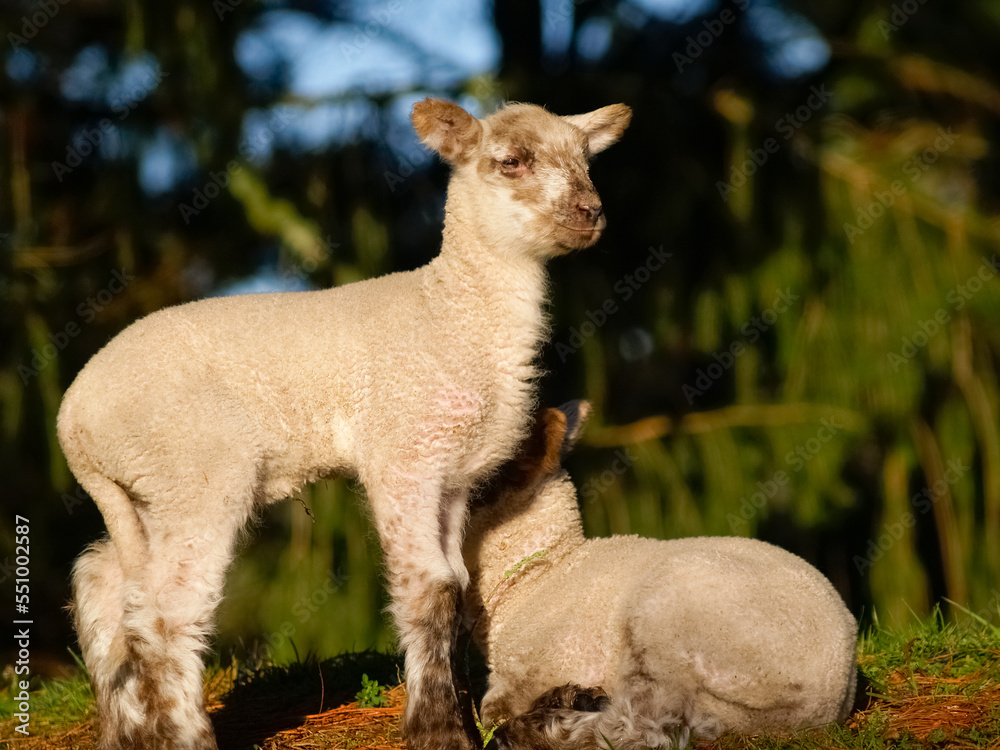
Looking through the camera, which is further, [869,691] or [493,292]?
[869,691]

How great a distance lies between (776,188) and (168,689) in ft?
18.4

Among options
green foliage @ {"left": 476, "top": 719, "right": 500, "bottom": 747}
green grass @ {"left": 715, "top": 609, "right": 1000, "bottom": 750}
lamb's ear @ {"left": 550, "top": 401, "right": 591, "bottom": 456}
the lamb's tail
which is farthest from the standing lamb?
green grass @ {"left": 715, "top": 609, "right": 1000, "bottom": 750}

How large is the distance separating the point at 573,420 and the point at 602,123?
1.40 meters

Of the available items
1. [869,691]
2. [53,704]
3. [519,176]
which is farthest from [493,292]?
[53,704]

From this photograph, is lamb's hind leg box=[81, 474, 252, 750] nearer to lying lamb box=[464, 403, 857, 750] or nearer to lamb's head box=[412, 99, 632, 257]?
lying lamb box=[464, 403, 857, 750]

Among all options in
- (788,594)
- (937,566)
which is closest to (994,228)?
(937,566)

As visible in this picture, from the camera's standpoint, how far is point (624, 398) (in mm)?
7895

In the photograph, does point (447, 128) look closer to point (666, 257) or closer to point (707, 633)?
point (707, 633)

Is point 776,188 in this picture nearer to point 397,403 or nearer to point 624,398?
point 624,398

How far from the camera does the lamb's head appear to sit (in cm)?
425

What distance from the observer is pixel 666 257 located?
25.4ft

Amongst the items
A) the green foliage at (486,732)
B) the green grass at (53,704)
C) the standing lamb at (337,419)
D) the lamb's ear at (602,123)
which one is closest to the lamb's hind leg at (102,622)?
the standing lamb at (337,419)

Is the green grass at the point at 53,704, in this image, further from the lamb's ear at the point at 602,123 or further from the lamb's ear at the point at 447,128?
the lamb's ear at the point at 602,123

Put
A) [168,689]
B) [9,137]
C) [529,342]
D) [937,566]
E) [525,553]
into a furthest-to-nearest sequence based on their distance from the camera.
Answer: [937,566]
[9,137]
[525,553]
[529,342]
[168,689]
